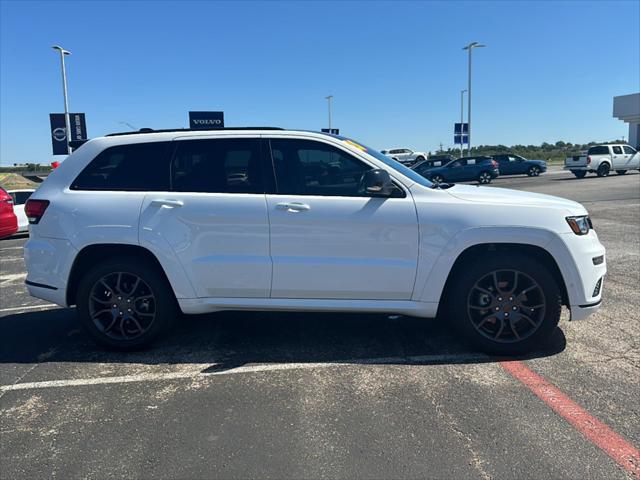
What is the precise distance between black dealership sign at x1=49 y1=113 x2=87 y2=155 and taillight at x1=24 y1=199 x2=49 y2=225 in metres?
22.1

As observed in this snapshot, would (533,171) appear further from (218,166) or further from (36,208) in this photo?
(36,208)

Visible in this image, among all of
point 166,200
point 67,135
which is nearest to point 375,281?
point 166,200

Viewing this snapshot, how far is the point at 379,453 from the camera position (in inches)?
113

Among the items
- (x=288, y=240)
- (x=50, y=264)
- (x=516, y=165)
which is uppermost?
(x=516, y=165)

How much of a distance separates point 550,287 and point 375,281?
1411mm

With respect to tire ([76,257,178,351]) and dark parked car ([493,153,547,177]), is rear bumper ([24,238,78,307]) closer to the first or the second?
tire ([76,257,178,351])

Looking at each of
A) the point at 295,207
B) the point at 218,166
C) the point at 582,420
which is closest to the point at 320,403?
the point at 295,207

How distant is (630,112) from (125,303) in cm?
6137

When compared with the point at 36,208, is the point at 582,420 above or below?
below

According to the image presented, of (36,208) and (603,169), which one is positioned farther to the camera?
(603,169)

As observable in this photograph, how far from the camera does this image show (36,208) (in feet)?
14.4

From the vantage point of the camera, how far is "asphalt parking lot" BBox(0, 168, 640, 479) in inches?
110

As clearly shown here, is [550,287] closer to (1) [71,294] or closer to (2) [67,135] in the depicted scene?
(1) [71,294]

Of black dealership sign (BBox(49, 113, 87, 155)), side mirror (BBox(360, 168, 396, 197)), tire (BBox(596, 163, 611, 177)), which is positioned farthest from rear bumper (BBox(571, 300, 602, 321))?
tire (BBox(596, 163, 611, 177))
